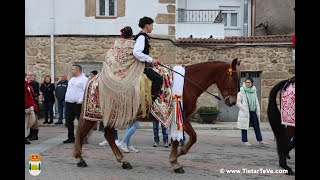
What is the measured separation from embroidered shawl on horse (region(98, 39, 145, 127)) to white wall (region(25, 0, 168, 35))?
37.6 feet

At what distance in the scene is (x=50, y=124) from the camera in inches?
675

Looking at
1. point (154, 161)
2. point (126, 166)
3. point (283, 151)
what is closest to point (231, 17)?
point (154, 161)

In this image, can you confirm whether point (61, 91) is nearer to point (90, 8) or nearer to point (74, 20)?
point (74, 20)

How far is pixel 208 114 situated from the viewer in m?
18.5

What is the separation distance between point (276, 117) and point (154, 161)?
249 cm

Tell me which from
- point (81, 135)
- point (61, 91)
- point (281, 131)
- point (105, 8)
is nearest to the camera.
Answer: point (281, 131)

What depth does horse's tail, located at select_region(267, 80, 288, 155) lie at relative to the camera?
25.2 ft

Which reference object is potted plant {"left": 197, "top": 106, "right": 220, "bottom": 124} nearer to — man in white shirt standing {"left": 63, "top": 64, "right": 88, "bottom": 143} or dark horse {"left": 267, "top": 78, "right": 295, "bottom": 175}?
man in white shirt standing {"left": 63, "top": 64, "right": 88, "bottom": 143}

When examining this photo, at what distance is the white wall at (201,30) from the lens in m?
20.5

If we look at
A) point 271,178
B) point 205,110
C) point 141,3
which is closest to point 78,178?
point 271,178

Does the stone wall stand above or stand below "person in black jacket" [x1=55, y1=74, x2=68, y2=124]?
above

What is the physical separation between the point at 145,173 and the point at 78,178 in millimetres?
1134

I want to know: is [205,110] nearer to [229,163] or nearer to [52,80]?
[52,80]

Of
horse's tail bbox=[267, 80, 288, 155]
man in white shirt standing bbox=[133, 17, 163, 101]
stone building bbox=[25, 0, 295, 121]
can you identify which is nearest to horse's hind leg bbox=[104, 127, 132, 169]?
man in white shirt standing bbox=[133, 17, 163, 101]
